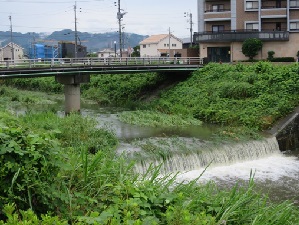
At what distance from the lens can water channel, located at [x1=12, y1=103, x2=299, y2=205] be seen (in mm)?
17297

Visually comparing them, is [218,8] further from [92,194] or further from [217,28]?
[92,194]

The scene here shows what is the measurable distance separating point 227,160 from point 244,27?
107 ft

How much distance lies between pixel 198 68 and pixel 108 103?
9440mm

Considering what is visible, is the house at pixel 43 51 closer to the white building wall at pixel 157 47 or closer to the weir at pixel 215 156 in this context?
the white building wall at pixel 157 47

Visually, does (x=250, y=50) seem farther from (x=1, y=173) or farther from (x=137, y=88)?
(x=1, y=173)

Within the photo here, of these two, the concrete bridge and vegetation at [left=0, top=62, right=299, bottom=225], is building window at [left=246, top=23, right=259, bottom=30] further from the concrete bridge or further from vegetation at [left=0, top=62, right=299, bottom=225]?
vegetation at [left=0, top=62, right=299, bottom=225]

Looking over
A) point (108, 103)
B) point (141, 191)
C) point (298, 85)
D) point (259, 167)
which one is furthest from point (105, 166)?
point (108, 103)

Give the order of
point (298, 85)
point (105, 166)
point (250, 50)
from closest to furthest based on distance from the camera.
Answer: point (105, 166) < point (298, 85) < point (250, 50)

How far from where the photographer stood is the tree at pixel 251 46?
4568 cm

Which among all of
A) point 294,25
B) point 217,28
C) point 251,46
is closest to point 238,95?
point 251,46

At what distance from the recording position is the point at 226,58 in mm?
49406

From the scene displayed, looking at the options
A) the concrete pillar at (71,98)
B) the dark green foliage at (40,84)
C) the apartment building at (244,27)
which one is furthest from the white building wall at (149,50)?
the concrete pillar at (71,98)

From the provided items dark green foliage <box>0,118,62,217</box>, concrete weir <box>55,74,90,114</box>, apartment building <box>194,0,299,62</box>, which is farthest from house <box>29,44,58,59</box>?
dark green foliage <box>0,118,62,217</box>

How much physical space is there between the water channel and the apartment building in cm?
2397
